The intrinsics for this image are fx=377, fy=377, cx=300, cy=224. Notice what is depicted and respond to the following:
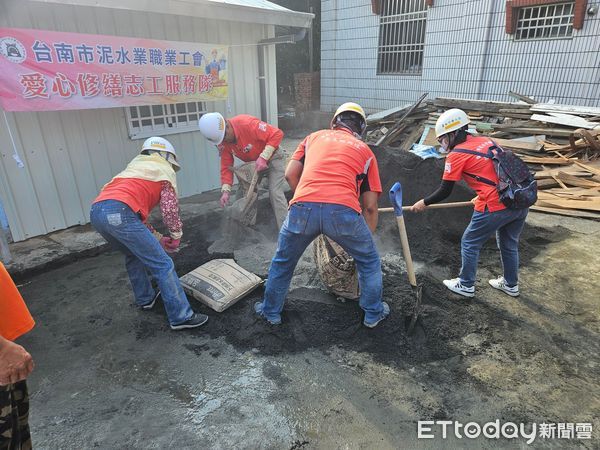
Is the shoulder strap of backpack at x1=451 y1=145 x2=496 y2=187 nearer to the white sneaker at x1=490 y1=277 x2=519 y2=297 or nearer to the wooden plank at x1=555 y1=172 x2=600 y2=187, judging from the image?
the white sneaker at x1=490 y1=277 x2=519 y2=297

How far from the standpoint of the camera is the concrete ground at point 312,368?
2.31 meters

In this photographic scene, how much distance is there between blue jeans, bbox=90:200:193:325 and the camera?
2.87m

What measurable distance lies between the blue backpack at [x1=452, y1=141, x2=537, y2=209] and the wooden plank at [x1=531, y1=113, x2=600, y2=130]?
196 inches

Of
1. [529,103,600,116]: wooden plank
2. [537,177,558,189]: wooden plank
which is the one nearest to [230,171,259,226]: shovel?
[537,177,558,189]: wooden plank

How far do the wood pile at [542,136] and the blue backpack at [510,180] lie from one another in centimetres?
300

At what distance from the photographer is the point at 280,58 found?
15875 millimetres

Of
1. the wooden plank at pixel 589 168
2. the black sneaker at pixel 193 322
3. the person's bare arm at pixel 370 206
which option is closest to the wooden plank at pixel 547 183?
the wooden plank at pixel 589 168

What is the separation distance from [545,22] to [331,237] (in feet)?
28.6

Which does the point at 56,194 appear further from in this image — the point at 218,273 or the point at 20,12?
the point at 218,273

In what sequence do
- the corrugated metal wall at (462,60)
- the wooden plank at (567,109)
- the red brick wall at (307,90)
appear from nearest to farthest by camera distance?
the wooden plank at (567,109) < the corrugated metal wall at (462,60) < the red brick wall at (307,90)

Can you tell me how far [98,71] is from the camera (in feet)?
14.9

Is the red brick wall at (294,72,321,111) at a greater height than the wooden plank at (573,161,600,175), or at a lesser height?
greater

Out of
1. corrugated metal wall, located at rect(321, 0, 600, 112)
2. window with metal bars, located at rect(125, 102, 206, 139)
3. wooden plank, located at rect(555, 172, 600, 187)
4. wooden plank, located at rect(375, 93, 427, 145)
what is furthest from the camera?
wooden plank, located at rect(375, 93, 427, 145)

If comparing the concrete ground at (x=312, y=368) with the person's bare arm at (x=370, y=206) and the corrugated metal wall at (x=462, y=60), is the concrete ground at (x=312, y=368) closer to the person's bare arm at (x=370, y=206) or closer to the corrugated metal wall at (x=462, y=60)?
the person's bare arm at (x=370, y=206)
